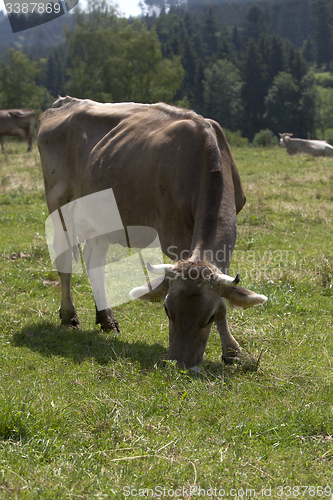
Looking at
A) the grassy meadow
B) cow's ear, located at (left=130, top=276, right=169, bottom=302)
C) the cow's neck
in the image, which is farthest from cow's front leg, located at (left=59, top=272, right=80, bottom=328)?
the cow's neck

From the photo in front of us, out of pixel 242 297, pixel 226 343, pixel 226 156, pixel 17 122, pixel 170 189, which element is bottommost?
pixel 226 343

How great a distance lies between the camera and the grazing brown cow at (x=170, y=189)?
3.78 m

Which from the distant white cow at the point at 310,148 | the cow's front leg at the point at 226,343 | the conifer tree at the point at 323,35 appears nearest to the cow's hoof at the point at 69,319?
the cow's front leg at the point at 226,343

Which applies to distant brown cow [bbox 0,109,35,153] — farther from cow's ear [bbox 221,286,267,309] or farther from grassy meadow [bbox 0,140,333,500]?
cow's ear [bbox 221,286,267,309]

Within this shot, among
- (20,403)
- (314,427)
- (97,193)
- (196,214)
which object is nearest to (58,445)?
(20,403)

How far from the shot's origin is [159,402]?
11.4ft

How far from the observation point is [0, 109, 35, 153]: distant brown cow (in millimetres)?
26859

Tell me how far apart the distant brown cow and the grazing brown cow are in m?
22.2

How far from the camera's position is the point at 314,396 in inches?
142

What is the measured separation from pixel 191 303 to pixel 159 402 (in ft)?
2.59

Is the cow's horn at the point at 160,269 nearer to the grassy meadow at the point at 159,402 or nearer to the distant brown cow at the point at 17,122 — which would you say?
the grassy meadow at the point at 159,402

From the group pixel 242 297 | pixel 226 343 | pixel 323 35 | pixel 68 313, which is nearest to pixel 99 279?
pixel 68 313

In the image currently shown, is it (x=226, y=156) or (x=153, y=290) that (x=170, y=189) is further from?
(x=153, y=290)

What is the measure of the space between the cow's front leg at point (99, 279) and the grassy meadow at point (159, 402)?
0.18 meters
